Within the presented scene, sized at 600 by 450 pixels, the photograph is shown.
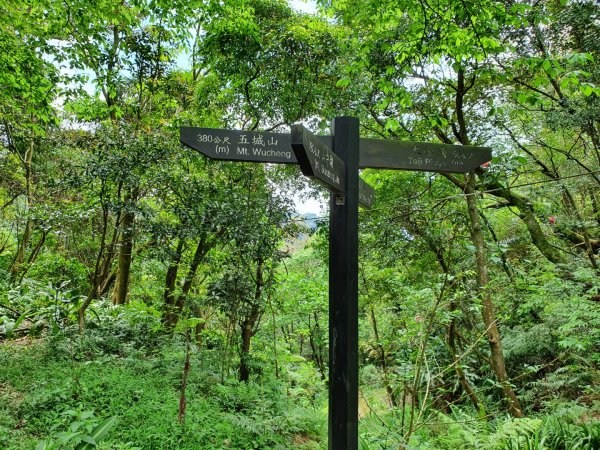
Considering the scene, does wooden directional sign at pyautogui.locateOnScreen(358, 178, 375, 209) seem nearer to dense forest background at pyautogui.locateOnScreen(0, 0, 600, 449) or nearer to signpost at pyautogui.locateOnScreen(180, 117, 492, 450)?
signpost at pyautogui.locateOnScreen(180, 117, 492, 450)

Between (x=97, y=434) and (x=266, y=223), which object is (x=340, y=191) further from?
(x=266, y=223)

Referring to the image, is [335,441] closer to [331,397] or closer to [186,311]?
[331,397]

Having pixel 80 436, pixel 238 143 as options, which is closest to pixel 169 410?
pixel 80 436

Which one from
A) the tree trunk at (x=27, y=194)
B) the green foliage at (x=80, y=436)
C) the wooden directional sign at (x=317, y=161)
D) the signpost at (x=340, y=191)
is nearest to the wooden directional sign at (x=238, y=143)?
the signpost at (x=340, y=191)

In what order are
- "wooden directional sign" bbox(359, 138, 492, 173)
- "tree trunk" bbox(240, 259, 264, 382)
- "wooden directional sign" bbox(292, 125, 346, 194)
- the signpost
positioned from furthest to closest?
"tree trunk" bbox(240, 259, 264, 382), "wooden directional sign" bbox(359, 138, 492, 173), the signpost, "wooden directional sign" bbox(292, 125, 346, 194)

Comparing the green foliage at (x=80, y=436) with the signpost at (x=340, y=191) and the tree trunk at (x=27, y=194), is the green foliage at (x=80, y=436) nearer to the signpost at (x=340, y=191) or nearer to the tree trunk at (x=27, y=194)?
the signpost at (x=340, y=191)

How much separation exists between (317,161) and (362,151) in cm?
73

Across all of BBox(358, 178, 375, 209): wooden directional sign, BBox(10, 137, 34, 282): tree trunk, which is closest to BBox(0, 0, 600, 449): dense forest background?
BBox(358, 178, 375, 209): wooden directional sign

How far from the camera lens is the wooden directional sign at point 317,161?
153 centimetres

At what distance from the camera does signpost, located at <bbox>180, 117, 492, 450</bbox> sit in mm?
1903

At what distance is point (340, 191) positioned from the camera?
2066 millimetres

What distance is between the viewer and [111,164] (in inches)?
180

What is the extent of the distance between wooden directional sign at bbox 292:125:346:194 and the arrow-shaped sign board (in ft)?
0.88

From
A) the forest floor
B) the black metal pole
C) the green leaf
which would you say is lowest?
the forest floor
